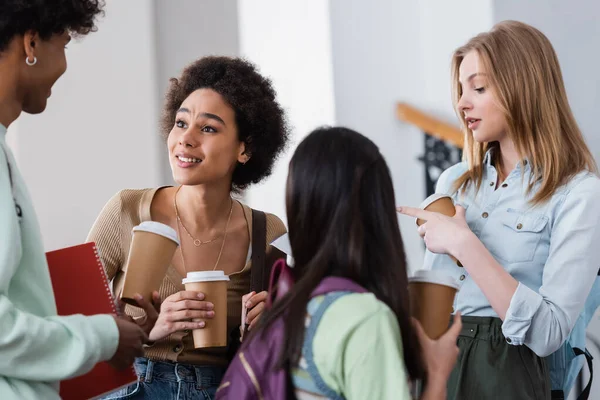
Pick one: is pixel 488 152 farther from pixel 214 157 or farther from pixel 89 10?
pixel 89 10

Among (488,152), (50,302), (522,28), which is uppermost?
(522,28)

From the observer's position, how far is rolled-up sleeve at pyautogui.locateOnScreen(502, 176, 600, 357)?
1698mm

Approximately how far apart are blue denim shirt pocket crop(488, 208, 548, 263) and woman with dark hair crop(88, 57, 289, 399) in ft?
1.90

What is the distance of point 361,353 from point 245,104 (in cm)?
118

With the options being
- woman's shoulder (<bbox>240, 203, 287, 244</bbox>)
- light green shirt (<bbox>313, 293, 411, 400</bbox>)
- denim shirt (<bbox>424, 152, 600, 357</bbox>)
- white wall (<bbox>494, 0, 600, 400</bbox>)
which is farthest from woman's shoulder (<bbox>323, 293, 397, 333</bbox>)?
white wall (<bbox>494, 0, 600, 400</bbox>)

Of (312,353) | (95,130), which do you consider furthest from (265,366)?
(95,130)

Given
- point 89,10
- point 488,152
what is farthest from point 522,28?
point 89,10

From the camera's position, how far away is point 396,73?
432cm

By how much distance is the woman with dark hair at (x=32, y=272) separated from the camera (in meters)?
1.18

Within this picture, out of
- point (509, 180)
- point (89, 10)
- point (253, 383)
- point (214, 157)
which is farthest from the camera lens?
point (214, 157)

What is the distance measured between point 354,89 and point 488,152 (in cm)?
218

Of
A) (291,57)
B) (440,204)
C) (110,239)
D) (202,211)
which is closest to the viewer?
(440,204)

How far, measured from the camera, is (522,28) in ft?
6.37

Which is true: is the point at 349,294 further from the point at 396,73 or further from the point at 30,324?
the point at 396,73
